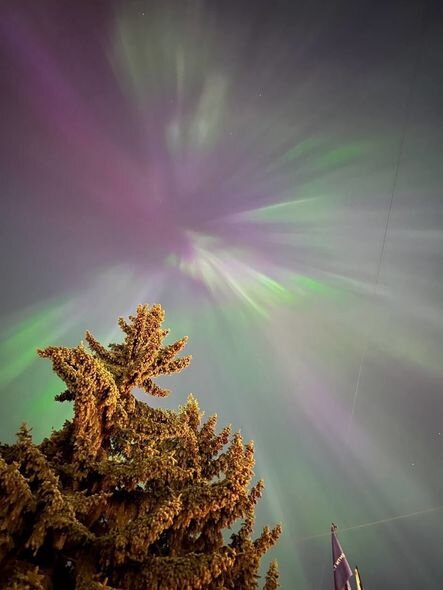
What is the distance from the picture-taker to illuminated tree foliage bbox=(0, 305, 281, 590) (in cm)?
593

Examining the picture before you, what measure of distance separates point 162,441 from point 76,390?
250 cm

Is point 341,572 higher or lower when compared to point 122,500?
higher

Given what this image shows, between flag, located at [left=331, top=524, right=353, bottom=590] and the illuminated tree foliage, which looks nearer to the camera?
the illuminated tree foliage

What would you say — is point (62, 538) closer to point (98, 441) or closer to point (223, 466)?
point (98, 441)

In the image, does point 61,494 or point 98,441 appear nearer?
point 61,494

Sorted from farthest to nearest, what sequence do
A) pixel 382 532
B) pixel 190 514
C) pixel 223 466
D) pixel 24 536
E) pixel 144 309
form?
1. pixel 382 532
2. pixel 144 309
3. pixel 223 466
4. pixel 190 514
5. pixel 24 536

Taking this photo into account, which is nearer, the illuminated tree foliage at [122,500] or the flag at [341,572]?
the illuminated tree foliage at [122,500]

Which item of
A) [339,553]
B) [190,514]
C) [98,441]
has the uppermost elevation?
[339,553]

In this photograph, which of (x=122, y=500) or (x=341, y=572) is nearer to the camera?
(x=122, y=500)

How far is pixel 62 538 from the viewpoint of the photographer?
607 cm

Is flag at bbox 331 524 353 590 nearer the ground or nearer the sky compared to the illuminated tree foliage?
nearer the sky

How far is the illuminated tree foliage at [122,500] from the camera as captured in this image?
593 cm

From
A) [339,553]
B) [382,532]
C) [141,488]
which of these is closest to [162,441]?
[141,488]

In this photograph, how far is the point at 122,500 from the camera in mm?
7371
